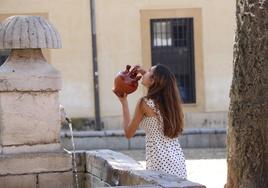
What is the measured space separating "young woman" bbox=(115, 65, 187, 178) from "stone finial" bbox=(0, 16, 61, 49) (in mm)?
1202

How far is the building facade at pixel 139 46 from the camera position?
1936 cm

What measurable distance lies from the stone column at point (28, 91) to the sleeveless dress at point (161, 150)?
126cm

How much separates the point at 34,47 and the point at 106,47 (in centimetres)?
1214

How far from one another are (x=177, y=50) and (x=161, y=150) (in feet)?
43.9

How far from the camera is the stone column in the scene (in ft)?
24.2

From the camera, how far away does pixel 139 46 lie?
19.5 meters

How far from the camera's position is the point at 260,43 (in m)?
8.39

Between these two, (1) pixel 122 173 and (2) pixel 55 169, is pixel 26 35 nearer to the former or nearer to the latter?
(2) pixel 55 169

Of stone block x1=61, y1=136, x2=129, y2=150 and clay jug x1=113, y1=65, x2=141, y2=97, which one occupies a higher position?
clay jug x1=113, y1=65, x2=141, y2=97

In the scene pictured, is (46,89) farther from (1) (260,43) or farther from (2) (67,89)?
(2) (67,89)

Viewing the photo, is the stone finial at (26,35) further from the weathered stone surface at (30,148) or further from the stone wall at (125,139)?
the stone wall at (125,139)

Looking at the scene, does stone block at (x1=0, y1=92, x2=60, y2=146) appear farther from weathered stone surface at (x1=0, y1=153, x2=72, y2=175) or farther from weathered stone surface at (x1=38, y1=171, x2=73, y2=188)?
weathered stone surface at (x1=38, y1=171, x2=73, y2=188)

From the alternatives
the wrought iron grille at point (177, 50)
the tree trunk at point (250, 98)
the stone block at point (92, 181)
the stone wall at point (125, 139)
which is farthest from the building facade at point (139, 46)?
the stone block at point (92, 181)

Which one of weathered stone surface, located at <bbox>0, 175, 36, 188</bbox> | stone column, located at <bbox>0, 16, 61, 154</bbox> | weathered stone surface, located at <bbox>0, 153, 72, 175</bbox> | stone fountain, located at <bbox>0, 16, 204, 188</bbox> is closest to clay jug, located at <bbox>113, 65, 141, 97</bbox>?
stone fountain, located at <bbox>0, 16, 204, 188</bbox>
